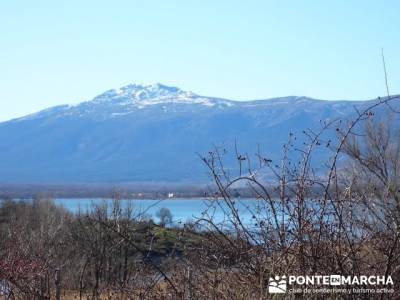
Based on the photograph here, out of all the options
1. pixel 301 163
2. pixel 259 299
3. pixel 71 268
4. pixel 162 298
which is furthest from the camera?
pixel 71 268

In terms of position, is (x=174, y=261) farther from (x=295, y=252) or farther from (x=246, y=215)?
(x=295, y=252)

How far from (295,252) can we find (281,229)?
0.17 meters

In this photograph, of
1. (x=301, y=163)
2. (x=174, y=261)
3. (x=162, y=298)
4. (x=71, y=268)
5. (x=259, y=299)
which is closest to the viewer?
(x=259, y=299)

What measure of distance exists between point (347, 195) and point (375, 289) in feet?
2.00

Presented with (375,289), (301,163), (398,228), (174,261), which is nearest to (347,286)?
(375,289)

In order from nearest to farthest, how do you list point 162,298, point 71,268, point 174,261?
point 162,298 < point 174,261 < point 71,268

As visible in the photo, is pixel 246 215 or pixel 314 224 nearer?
pixel 314 224

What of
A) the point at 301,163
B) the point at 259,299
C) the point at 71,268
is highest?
the point at 301,163

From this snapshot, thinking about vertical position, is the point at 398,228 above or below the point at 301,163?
below

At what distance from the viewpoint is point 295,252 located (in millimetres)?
4922

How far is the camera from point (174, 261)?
6723 mm

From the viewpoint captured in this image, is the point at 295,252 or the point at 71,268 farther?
the point at 71,268

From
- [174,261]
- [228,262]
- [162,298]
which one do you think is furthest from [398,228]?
[174,261]

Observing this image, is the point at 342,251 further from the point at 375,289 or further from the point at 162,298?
the point at 162,298
